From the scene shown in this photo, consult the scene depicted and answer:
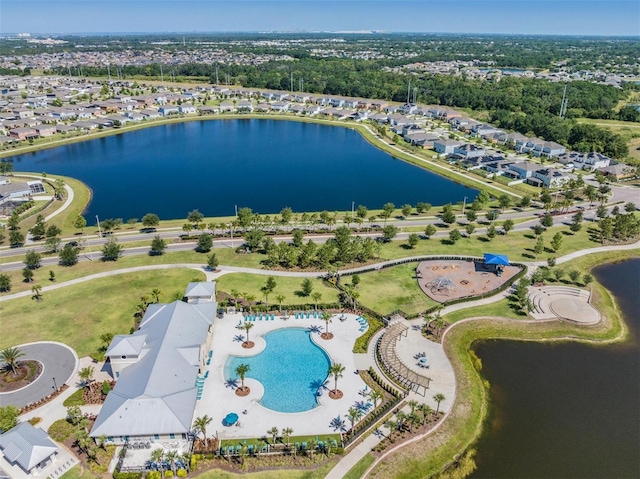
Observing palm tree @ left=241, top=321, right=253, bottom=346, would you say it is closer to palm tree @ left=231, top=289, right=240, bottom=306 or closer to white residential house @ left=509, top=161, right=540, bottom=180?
palm tree @ left=231, top=289, right=240, bottom=306

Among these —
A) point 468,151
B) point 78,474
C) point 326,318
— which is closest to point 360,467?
point 326,318

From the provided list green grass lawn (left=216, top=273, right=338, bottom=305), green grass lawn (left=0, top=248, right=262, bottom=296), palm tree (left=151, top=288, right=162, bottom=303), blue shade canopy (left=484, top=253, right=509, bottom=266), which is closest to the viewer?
palm tree (left=151, top=288, right=162, bottom=303)

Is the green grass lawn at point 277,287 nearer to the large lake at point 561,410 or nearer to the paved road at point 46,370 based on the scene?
the paved road at point 46,370

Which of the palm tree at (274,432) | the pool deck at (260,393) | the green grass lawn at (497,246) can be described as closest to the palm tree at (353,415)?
the pool deck at (260,393)

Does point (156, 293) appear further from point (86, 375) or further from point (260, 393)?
point (260, 393)

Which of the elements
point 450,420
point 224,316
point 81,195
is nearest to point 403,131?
point 81,195

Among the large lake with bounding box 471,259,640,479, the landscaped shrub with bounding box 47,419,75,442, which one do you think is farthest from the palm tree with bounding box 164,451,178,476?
the large lake with bounding box 471,259,640,479
